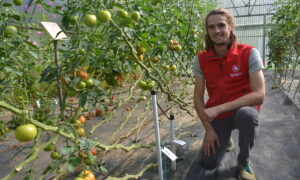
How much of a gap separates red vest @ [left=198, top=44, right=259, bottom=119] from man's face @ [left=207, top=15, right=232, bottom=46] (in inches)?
3.8

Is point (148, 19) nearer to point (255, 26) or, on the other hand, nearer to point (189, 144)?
point (189, 144)

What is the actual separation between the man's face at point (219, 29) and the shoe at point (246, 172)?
785mm

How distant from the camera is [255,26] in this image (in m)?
8.91

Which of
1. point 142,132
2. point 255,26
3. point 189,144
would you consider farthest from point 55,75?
point 255,26

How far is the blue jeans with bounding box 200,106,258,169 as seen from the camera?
1.40 metres

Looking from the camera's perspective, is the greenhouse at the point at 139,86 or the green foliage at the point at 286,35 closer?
the greenhouse at the point at 139,86

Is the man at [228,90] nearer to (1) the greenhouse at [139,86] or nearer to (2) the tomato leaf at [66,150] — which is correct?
(1) the greenhouse at [139,86]

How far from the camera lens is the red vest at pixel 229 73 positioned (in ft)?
4.86

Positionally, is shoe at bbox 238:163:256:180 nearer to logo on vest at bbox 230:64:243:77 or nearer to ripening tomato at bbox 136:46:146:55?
logo on vest at bbox 230:64:243:77

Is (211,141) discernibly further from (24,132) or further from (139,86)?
(24,132)

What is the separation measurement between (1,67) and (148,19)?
88 centimetres

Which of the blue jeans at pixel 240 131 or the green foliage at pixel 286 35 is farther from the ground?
the green foliage at pixel 286 35

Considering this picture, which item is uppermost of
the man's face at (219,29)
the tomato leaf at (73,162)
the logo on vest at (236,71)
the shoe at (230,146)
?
the man's face at (219,29)

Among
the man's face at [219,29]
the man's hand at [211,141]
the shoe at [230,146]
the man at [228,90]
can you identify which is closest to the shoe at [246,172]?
the man at [228,90]
